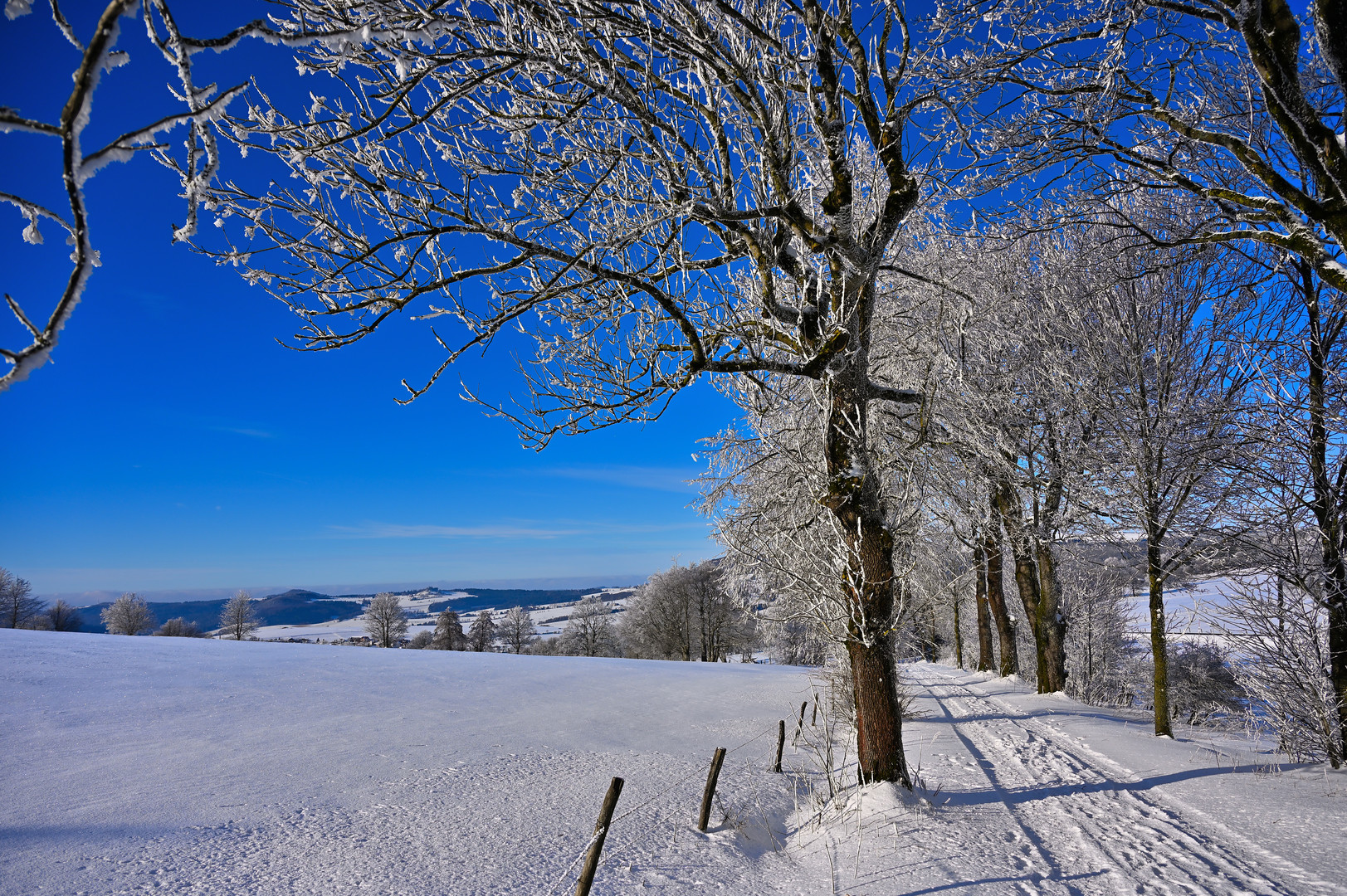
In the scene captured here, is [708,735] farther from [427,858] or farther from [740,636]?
[740,636]

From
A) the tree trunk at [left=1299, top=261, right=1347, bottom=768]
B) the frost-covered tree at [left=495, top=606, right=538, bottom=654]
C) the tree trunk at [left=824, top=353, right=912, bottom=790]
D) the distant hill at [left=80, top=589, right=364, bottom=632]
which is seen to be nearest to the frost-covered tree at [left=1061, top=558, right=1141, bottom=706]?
the tree trunk at [left=1299, top=261, right=1347, bottom=768]

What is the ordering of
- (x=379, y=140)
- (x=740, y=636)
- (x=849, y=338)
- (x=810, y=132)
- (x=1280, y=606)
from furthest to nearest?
(x=740, y=636) → (x=1280, y=606) → (x=810, y=132) → (x=849, y=338) → (x=379, y=140)

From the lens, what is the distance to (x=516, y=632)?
51.1 metres

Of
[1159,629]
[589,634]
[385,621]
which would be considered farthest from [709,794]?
[385,621]

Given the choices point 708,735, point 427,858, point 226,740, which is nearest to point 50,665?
point 226,740

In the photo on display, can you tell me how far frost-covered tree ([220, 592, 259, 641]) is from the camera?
4575 cm

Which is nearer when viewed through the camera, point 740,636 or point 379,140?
point 379,140

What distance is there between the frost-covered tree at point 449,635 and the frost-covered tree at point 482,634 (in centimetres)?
99

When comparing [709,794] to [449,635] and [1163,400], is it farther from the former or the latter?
[449,635]

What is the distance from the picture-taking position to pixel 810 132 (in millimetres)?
5570

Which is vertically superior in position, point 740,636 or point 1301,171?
point 1301,171

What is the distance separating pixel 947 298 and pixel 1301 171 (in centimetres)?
385

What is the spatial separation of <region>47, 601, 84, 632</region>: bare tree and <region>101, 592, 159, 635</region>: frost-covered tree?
9.86ft

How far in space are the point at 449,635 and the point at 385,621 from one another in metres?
5.14
